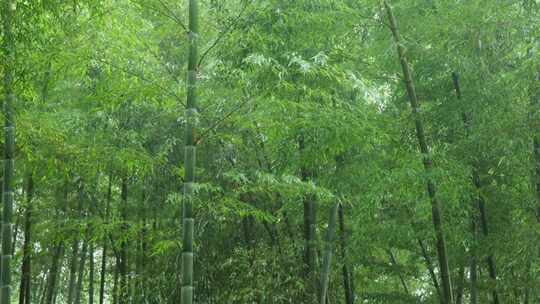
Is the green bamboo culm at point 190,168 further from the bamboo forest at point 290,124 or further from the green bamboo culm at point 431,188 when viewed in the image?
the green bamboo culm at point 431,188

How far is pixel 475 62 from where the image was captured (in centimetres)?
623

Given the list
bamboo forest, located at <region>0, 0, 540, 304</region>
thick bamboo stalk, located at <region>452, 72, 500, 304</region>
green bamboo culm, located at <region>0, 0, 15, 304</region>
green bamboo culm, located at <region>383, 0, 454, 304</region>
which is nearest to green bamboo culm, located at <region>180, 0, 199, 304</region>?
bamboo forest, located at <region>0, 0, 540, 304</region>

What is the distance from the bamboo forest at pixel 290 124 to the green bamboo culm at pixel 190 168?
0.01 m

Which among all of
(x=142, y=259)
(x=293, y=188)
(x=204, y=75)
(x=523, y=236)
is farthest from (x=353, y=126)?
(x=142, y=259)

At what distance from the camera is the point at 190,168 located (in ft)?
14.9

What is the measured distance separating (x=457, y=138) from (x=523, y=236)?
140 cm

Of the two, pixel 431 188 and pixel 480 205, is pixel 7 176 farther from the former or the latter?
pixel 480 205

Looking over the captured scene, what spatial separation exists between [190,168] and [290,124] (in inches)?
40.5

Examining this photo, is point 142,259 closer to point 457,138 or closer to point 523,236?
point 457,138

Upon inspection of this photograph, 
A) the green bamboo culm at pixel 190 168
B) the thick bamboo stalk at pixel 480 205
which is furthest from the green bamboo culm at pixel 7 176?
the thick bamboo stalk at pixel 480 205

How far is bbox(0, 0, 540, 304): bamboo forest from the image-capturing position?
4824 millimetres

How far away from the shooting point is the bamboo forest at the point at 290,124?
4824mm

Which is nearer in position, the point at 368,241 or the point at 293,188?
the point at 293,188

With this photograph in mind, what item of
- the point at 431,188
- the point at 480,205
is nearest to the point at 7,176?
the point at 431,188
